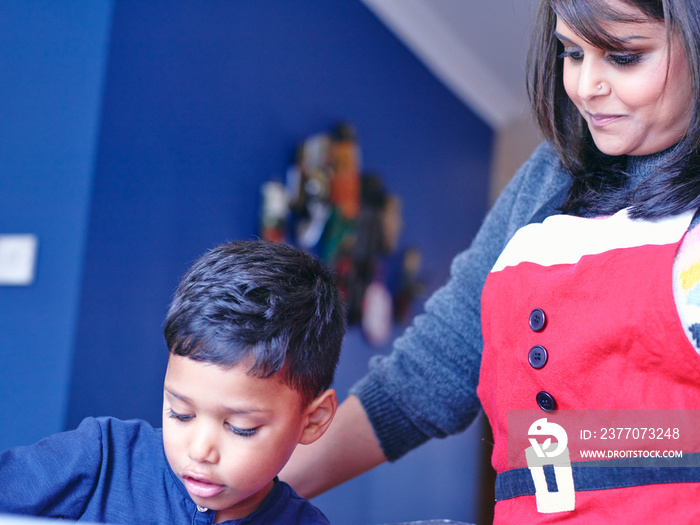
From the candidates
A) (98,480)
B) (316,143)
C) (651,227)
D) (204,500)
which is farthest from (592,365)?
(316,143)

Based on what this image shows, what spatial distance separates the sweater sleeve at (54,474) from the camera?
2.15ft

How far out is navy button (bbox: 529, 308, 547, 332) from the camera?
0.69m

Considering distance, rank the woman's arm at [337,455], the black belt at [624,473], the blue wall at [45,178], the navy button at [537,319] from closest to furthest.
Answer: the black belt at [624,473], the navy button at [537,319], the woman's arm at [337,455], the blue wall at [45,178]

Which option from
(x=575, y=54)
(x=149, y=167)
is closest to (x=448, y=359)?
(x=575, y=54)

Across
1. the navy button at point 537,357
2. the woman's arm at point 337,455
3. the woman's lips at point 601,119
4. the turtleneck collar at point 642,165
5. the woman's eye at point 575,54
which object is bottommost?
the woman's arm at point 337,455

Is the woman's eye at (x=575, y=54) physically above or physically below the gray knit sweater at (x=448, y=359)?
above

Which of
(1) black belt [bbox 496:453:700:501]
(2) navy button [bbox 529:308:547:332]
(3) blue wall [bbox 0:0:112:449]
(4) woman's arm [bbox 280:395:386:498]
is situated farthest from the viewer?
(3) blue wall [bbox 0:0:112:449]

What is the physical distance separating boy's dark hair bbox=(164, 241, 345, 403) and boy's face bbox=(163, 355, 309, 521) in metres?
0.02

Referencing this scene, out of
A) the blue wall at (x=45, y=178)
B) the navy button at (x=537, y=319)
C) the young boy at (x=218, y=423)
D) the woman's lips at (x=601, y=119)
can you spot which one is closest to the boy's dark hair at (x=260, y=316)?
the young boy at (x=218, y=423)

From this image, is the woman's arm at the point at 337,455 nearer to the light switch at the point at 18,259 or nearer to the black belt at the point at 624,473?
the black belt at the point at 624,473

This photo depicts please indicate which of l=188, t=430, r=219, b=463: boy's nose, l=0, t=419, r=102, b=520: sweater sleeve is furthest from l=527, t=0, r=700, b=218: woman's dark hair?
l=0, t=419, r=102, b=520: sweater sleeve

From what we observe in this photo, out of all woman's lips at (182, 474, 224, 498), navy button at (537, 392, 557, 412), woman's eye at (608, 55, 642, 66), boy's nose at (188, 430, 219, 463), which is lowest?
woman's lips at (182, 474, 224, 498)

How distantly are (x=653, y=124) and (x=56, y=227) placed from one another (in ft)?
4.43

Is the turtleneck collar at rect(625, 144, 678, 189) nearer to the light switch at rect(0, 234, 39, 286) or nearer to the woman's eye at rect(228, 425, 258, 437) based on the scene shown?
the woman's eye at rect(228, 425, 258, 437)
